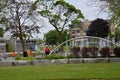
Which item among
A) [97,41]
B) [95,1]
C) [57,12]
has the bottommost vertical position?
[97,41]

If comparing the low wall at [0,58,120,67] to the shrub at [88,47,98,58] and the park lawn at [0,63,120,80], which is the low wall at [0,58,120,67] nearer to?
the shrub at [88,47,98,58]

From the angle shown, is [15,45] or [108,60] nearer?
[108,60]

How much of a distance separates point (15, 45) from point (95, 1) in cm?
6220

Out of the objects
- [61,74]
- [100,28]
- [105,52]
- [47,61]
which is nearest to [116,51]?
[105,52]

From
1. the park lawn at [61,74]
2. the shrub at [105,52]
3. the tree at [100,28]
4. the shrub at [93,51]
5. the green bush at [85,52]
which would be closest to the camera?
the park lawn at [61,74]

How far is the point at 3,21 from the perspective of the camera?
180 ft

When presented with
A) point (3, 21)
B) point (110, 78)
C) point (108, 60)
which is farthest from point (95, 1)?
point (3, 21)

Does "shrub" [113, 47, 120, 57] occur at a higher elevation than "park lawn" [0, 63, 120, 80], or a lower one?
higher

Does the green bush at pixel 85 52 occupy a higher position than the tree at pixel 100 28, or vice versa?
the tree at pixel 100 28

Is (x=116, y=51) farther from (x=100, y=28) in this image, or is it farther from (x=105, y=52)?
(x=100, y=28)

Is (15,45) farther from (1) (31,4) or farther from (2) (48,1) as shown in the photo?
(1) (31,4)

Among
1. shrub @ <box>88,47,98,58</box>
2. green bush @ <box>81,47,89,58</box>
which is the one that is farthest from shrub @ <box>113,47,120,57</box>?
green bush @ <box>81,47,89,58</box>

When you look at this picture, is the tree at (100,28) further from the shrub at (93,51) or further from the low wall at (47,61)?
the low wall at (47,61)

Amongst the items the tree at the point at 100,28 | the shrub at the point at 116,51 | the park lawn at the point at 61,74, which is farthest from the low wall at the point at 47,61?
the tree at the point at 100,28
